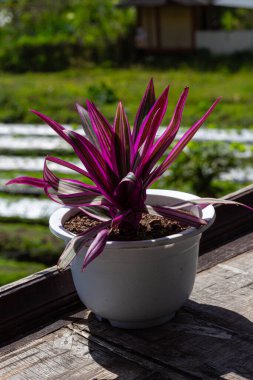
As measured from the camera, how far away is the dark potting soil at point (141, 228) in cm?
134

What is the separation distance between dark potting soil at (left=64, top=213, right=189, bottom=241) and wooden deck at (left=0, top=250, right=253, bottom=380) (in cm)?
16

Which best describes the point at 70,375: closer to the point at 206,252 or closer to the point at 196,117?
the point at 206,252

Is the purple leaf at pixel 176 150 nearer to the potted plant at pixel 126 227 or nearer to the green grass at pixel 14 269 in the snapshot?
the potted plant at pixel 126 227

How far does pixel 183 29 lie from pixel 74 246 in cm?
1430

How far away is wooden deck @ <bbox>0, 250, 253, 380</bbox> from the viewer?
1.18 metres

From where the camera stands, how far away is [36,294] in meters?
1.36

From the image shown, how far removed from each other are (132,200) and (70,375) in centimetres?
31

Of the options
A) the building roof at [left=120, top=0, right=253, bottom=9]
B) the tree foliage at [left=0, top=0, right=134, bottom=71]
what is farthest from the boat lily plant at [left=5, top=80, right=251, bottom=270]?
the building roof at [left=120, top=0, right=253, bottom=9]

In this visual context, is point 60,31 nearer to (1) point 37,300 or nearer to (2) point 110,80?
(2) point 110,80

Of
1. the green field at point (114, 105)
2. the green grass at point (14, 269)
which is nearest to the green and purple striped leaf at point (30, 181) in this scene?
the green field at point (114, 105)

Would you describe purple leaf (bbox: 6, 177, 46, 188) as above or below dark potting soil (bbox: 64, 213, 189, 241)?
above

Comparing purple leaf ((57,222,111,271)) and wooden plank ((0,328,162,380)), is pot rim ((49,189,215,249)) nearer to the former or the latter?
purple leaf ((57,222,111,271))

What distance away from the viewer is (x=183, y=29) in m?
15.1

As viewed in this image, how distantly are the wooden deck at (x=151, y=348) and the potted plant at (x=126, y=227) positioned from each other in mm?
44
